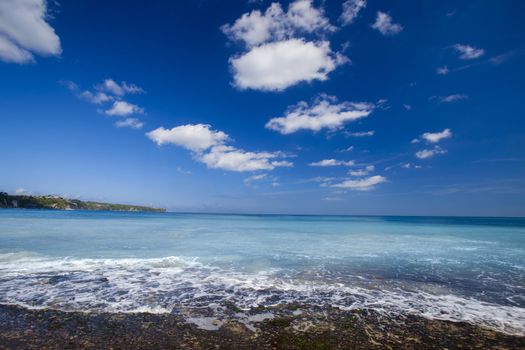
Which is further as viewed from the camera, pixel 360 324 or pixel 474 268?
pixel 474 268

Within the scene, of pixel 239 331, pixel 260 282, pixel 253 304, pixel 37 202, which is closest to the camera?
pixel 239 331

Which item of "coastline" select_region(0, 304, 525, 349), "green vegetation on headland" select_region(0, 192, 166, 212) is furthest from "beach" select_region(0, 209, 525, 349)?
"green vegetation on headland" select_region(0, 192, 166, 212)

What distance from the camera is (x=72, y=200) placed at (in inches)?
7475

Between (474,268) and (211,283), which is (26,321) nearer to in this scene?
(211,283)

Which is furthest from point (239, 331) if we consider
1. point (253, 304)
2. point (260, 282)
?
point (260, 282)

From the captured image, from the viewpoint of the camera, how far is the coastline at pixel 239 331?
5.89 meters

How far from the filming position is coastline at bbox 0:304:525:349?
589 centimetres

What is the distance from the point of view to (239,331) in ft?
21.4

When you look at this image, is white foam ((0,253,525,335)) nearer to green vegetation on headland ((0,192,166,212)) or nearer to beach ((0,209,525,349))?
beach ((0,209,525,349))

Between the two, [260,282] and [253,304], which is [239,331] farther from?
[260,282]

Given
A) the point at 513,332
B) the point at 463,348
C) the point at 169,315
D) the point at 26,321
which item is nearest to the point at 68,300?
the point at 26,321

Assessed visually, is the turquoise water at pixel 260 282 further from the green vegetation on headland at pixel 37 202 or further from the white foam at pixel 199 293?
the green vegetation on headland at pixel 37 202

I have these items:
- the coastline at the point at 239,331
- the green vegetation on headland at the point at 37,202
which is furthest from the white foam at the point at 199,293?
the green vegetation on headland at the point at 37,202

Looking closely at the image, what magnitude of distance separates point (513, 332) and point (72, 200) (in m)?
229
